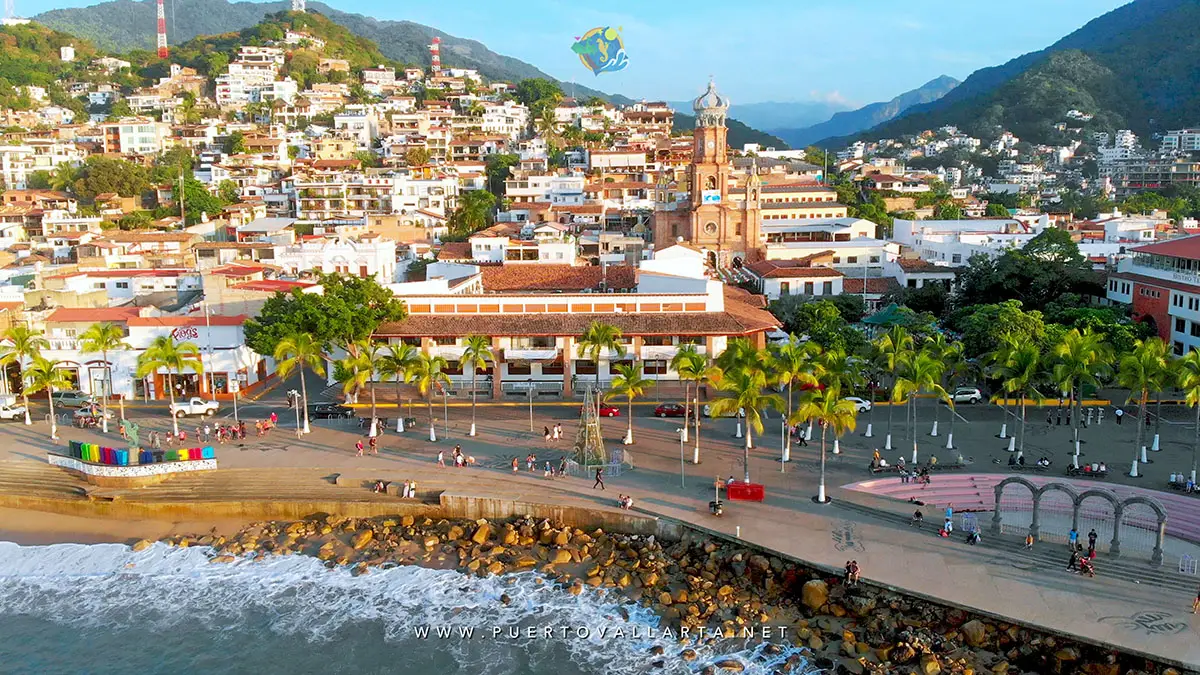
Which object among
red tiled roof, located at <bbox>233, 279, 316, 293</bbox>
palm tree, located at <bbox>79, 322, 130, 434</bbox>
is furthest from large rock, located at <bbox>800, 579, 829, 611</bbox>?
red tiled roof, located at <bbox>233, 279, 316, 293</bbox>

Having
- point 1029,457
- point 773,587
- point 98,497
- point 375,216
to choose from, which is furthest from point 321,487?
point 375,216

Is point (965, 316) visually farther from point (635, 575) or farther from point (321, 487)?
point (321, 487)

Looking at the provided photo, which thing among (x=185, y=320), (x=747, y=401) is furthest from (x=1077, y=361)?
(x=185, y=320)

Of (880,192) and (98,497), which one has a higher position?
(880,192)

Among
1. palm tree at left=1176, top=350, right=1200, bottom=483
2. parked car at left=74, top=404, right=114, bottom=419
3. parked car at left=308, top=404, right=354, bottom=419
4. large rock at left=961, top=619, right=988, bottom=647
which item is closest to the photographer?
large rock at left=961, top=619, right=988, bottom=647

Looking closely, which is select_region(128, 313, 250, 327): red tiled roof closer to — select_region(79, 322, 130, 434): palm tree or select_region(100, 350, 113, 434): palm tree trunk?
select_region(79, 322, 130, 434): palm tree
